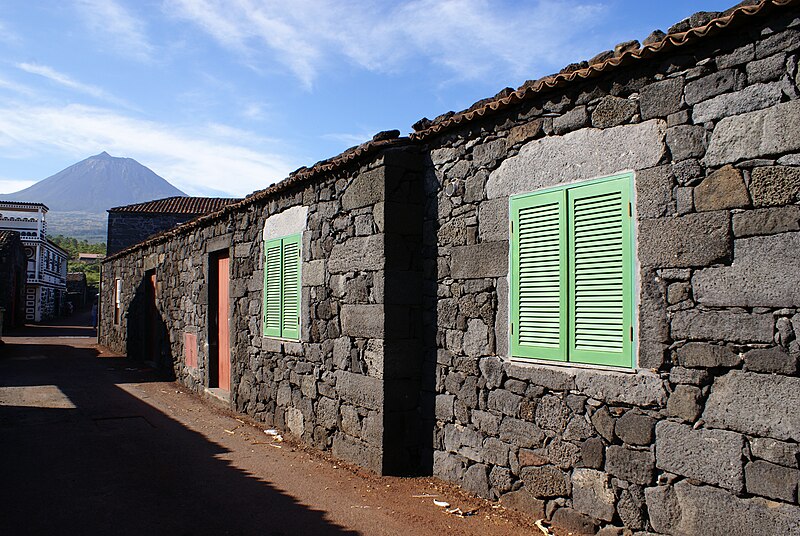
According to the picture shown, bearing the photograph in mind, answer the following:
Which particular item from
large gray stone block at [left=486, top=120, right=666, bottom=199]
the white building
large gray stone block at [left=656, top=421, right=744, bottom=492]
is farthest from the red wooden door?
the white building

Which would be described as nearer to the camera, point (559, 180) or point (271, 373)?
point (559, 180)

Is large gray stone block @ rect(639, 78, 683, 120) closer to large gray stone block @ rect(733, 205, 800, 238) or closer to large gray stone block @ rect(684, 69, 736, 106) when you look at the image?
large gray stone block @ rect(684, 69, 736, 106)

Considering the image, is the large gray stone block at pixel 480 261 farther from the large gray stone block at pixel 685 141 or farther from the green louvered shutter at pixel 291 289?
the green louvered shutter at pixel 291 289

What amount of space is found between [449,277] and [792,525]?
2892 mm

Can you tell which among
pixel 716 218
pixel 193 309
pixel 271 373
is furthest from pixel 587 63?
pixel 193 309

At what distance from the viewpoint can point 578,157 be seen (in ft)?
13.4

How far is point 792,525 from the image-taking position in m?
2.96

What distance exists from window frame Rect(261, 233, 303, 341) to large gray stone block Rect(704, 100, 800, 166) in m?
4.59

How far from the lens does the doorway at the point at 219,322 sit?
9547mm

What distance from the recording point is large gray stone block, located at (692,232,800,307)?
10.00 ft

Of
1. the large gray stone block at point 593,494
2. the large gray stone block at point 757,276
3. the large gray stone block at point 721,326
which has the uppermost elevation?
the large gray stone block at point 757,276

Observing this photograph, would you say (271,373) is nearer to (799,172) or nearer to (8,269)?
(799,172)

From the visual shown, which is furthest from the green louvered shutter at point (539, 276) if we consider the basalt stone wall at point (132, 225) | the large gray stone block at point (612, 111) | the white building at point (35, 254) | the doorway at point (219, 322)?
the white building at point (35, 254)

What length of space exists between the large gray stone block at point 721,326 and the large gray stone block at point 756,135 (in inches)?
32.4
